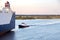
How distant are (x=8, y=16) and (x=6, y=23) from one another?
84 cm

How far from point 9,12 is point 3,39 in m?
2.98

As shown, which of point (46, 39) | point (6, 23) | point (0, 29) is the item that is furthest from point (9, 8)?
point (46, 39)

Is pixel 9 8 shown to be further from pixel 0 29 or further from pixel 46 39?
pixel 46 39

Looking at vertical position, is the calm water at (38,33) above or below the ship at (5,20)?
below

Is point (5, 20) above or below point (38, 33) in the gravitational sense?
above

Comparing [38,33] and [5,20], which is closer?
[5,20]

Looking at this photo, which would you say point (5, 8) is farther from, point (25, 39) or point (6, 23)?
point (25, 39)

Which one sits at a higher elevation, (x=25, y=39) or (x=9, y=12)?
(x=9, y=12)

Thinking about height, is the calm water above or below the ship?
below

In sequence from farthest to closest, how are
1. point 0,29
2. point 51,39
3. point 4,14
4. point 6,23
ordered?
point 4,14 → point 6,23 → point 0,29 → point 51,39

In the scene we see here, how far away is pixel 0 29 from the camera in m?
9.07

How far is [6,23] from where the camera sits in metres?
9.87

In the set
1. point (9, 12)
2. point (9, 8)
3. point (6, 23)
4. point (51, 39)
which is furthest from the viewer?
point (9, 8)

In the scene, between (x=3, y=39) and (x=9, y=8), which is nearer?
(x=3, y=39)
